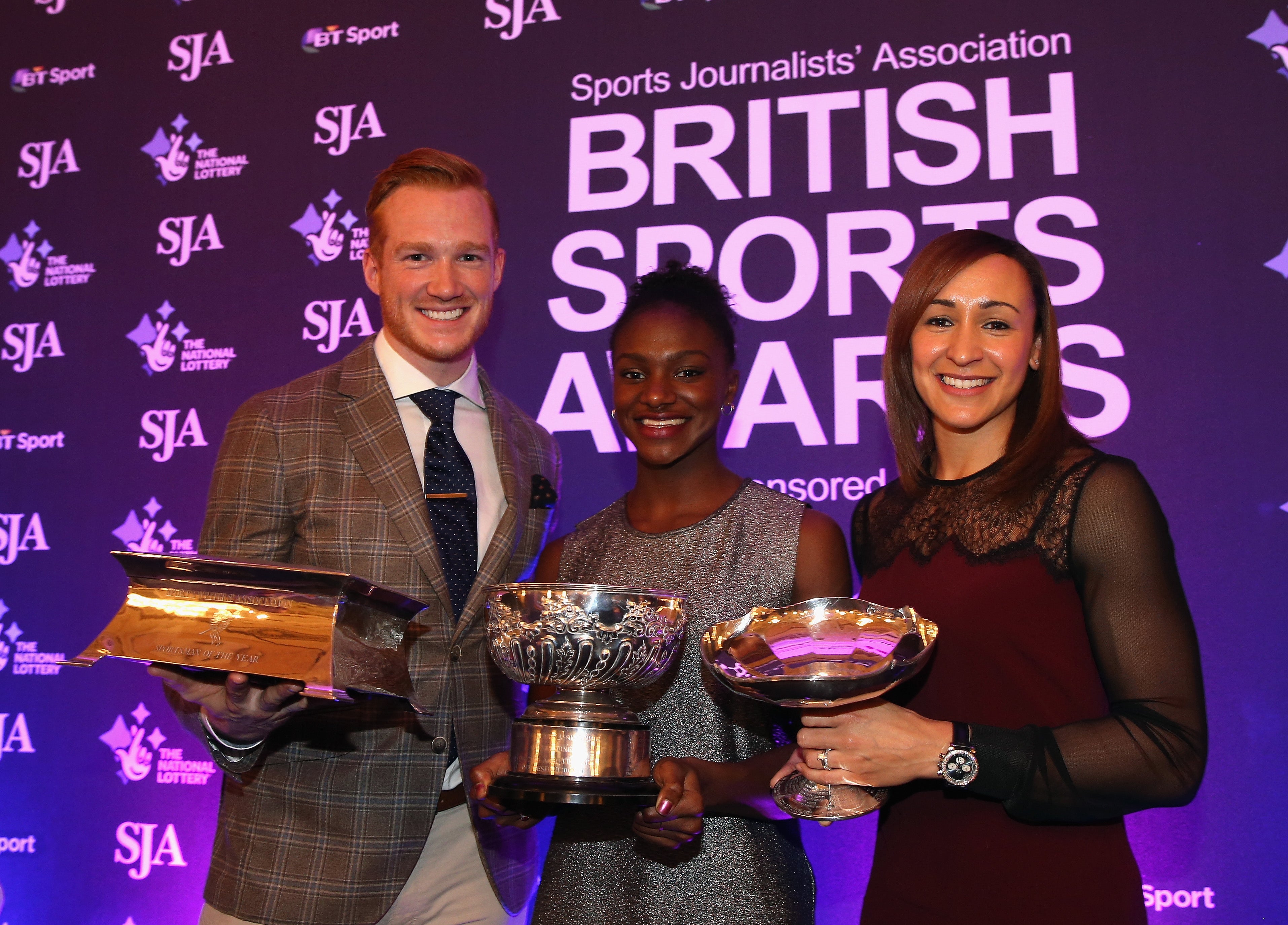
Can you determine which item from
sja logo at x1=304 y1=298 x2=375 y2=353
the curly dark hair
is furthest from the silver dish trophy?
sja logo at x1=304 y1=298 x2=375 y2=353

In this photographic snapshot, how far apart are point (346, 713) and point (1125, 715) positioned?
4.43 ft

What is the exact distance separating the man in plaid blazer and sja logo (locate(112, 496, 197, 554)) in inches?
72.5

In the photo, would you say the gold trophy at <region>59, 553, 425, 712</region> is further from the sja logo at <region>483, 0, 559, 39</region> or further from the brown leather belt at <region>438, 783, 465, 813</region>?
the sja logo at <region>483, 0, 559, 39</region>

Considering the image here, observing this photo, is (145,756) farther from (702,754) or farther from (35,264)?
(702,754)

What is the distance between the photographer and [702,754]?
1.78 m

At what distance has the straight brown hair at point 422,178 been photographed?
218cm

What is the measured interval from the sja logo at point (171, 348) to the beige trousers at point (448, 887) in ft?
7.38

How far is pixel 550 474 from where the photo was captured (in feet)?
8.09

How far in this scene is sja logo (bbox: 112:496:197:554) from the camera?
12.0 ft

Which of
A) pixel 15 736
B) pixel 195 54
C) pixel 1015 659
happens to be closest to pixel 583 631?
pixel 1015 659

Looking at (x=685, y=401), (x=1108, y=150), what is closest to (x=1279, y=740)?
(x=1108, y=150)

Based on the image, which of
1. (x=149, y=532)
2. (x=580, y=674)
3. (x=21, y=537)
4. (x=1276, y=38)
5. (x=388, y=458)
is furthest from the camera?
(x=21, y=537)

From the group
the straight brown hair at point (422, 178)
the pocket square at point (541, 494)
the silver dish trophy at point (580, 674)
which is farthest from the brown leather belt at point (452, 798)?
the straight brown hair at point (422, 178)

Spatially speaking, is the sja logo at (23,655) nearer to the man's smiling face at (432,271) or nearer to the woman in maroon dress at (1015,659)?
the man's smiling face at (432,271)
